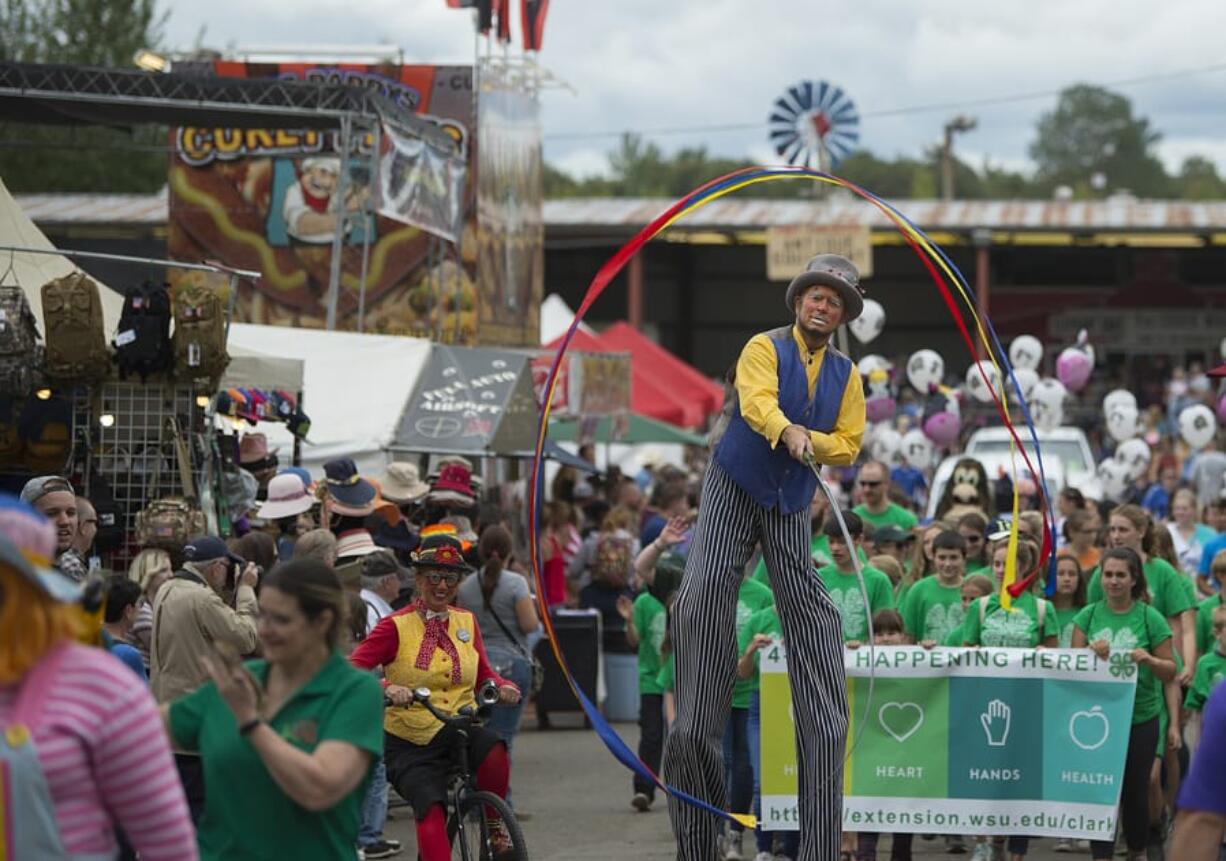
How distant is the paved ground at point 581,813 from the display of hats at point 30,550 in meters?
6.88

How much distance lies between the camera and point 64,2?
45.5 metres

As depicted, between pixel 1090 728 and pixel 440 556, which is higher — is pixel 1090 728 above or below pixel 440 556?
below

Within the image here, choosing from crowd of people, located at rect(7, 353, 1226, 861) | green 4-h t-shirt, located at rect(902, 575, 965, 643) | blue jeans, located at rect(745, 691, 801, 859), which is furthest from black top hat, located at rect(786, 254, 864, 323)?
green 4-h t-shirt, located at rect(902, 575, 965, 643)

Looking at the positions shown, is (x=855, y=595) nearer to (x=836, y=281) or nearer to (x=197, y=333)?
(x=836, y=281)

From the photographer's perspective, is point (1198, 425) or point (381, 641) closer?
point (381, 641)

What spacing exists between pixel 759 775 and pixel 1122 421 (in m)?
13.1

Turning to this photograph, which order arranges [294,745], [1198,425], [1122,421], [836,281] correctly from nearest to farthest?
[294,745]
[836,281]
[1122,421]
[1198,425]

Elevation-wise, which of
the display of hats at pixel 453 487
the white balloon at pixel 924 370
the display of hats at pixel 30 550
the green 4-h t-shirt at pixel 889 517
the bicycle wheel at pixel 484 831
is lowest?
the bicycle wheel at pixel 484 831

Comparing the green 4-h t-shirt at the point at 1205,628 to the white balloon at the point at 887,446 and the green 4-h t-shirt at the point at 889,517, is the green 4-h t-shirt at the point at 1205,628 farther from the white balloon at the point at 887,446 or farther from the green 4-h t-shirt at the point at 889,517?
the white balloon at the point at 887,446

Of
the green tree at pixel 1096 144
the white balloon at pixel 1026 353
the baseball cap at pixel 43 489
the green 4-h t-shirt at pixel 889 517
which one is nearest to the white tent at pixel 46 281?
the baseball cap at pixel 43 489

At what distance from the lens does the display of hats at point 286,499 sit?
37.1 ft

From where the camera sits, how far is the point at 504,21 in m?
23.5

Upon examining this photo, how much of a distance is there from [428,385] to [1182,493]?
6055 millimetres

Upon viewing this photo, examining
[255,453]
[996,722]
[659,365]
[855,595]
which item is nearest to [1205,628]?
[996,722]
